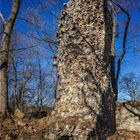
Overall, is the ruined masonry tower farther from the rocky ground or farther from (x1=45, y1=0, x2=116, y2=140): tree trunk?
the rocky ground

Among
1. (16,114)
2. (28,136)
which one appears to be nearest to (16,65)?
(16,114)

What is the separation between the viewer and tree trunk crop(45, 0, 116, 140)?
8000mm

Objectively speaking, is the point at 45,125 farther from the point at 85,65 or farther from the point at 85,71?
the point at 85,65

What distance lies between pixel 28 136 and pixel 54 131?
0.66 m

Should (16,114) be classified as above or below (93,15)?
below

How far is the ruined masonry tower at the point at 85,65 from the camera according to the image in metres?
8.12

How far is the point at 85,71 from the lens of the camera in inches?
332

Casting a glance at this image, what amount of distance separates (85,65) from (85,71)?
0.18 metres

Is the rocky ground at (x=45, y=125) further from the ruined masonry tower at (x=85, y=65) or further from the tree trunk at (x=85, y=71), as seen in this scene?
the ruined masonry tower at (x=85, y=65)

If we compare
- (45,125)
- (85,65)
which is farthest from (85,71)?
(45,125)

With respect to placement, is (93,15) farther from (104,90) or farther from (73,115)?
(73,115)

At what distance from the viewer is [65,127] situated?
7566 millimetres

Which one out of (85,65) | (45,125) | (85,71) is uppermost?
(85,65)

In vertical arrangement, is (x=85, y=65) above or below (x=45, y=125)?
above
